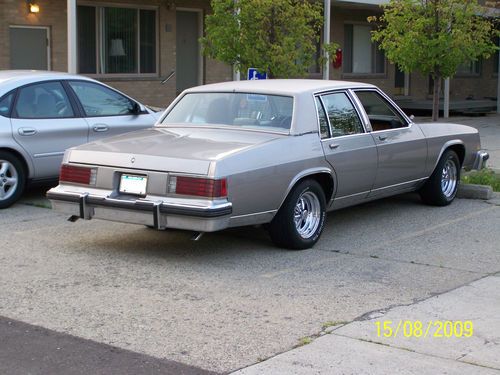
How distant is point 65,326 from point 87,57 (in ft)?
43.9

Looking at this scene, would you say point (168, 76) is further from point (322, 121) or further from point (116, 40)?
point (322, 121)

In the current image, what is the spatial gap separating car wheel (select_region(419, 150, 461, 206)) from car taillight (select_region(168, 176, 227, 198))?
3697 mm

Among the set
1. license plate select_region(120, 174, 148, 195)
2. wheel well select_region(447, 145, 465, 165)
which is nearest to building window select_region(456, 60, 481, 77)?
wheel well select_region(447, 145, 465, 165)

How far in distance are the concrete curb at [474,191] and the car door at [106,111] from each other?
12.9 feet

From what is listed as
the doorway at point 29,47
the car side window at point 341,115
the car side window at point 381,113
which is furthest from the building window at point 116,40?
the car side window at point 341,115

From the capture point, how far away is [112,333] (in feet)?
17.8

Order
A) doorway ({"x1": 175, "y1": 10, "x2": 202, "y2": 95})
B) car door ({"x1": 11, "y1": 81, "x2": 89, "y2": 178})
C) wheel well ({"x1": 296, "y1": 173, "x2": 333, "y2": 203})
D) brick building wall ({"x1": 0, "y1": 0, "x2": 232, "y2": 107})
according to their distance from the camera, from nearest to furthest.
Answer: wheel well ({"x1": 296, "y1": 173, "x2": 333, "y2": 203}) → car door ({"x1": 11, "y1": 81, "x2": 89, "y2": 178}) → brick building wall ({"x1": 0, "y1": 0, "x2": 232, "y2": 107}) → doorway ({"x1": 175, "y1": 10, "x2": 202, "y2": 95})

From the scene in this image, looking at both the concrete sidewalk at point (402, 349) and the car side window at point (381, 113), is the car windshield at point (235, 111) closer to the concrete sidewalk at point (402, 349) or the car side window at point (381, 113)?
the car side window at point (381, 113)

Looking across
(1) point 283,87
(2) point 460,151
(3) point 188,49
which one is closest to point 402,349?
(1) point 283,87

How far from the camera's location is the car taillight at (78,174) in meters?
7.36

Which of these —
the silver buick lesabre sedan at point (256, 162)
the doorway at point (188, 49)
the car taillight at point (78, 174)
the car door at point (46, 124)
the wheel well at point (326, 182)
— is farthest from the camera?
the doorway at point (188, 49)

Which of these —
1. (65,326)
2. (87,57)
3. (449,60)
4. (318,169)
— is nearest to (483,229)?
(318,169)

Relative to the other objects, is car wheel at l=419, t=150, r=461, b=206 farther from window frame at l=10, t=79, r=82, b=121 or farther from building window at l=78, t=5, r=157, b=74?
building window at l=78, t=5, r=157, b=74

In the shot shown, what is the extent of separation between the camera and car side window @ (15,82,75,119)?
9.52 m
